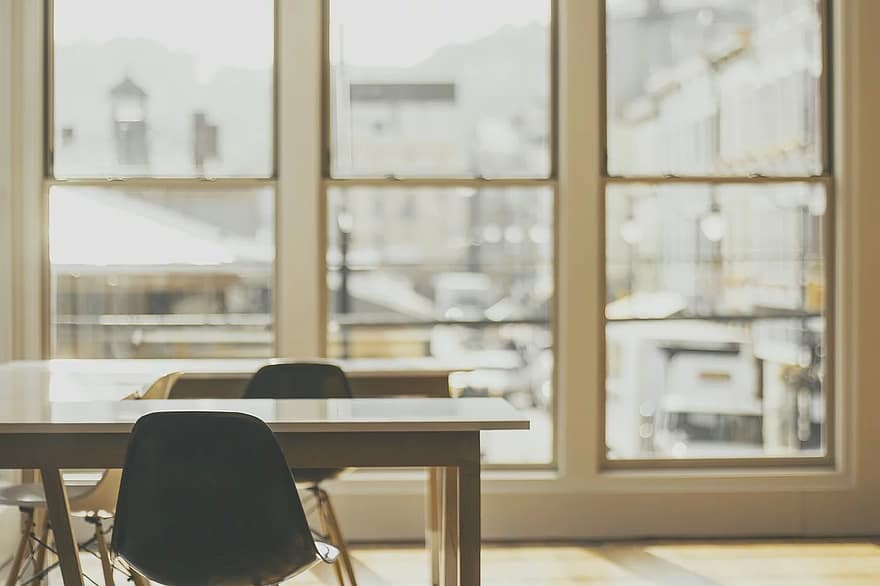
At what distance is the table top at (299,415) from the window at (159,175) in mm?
2119

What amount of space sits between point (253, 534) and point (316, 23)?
10.1 feet

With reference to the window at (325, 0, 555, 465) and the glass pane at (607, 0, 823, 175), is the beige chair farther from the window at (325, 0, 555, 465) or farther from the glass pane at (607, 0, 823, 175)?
the glass pane at (607, 0, 823, 175)

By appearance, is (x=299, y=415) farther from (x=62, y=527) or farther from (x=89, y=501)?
(x=89, y=501)

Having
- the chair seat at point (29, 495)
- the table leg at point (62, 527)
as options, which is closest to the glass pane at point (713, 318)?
the chair seat at point (29, 495)

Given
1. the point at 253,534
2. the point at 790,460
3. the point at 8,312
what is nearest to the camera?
the point at 253,534

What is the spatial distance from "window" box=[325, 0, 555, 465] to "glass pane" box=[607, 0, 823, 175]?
0.47 metres

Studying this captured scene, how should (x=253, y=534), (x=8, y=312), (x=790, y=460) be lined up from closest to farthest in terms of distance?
(x=253, y=534)
(x=8, y=312)
(x=790, y=460)

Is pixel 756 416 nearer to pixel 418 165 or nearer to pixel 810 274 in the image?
pixel 810 274

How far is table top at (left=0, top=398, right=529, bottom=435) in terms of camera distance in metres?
2.60

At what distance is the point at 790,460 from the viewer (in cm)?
521

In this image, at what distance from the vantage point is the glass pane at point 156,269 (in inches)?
199

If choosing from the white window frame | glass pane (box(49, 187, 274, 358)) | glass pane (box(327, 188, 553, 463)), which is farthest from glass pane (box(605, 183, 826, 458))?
glass pane (box(49, 187, 274, 358))

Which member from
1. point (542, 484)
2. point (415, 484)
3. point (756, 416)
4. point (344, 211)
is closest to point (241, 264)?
point (344, 211)

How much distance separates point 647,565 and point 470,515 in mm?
2099
